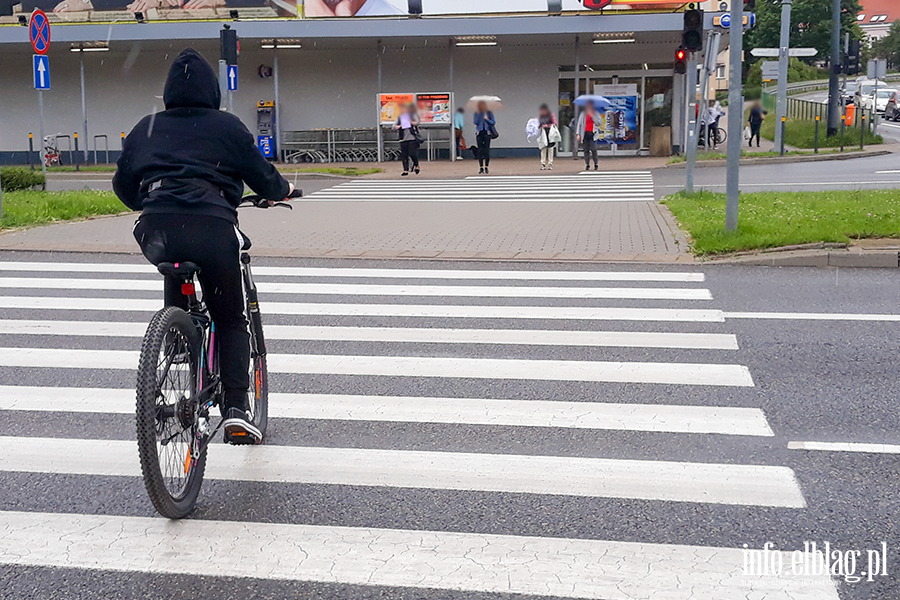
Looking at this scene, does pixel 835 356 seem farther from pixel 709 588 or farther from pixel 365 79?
pixel 365 79

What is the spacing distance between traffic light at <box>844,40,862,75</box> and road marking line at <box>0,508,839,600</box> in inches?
1428

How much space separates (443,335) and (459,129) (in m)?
25.7

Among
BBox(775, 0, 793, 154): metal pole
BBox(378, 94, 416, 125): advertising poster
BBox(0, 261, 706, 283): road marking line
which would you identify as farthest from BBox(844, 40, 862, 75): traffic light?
BBox(0, 261, 706, 283): road marking line

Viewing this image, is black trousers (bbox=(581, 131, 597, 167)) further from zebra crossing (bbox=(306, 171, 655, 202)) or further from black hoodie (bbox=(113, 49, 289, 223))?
black hoodie (bbox=(113, 49, 289, 223))

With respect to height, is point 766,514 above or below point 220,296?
below

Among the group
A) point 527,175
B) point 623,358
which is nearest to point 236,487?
point 623,358

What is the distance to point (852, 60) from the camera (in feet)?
119

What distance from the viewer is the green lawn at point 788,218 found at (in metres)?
11.6

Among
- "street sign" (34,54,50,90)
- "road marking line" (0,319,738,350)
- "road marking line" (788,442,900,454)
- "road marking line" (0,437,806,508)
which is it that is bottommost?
"road marking line" (0,437,806,508)

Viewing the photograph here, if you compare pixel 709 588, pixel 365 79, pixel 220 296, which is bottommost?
pixel 709 588

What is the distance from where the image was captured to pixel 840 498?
172 inches

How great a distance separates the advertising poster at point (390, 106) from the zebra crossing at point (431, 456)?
929 inches

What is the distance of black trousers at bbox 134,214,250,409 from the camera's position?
419 centimetres

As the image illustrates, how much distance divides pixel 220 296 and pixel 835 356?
14.9 feet
